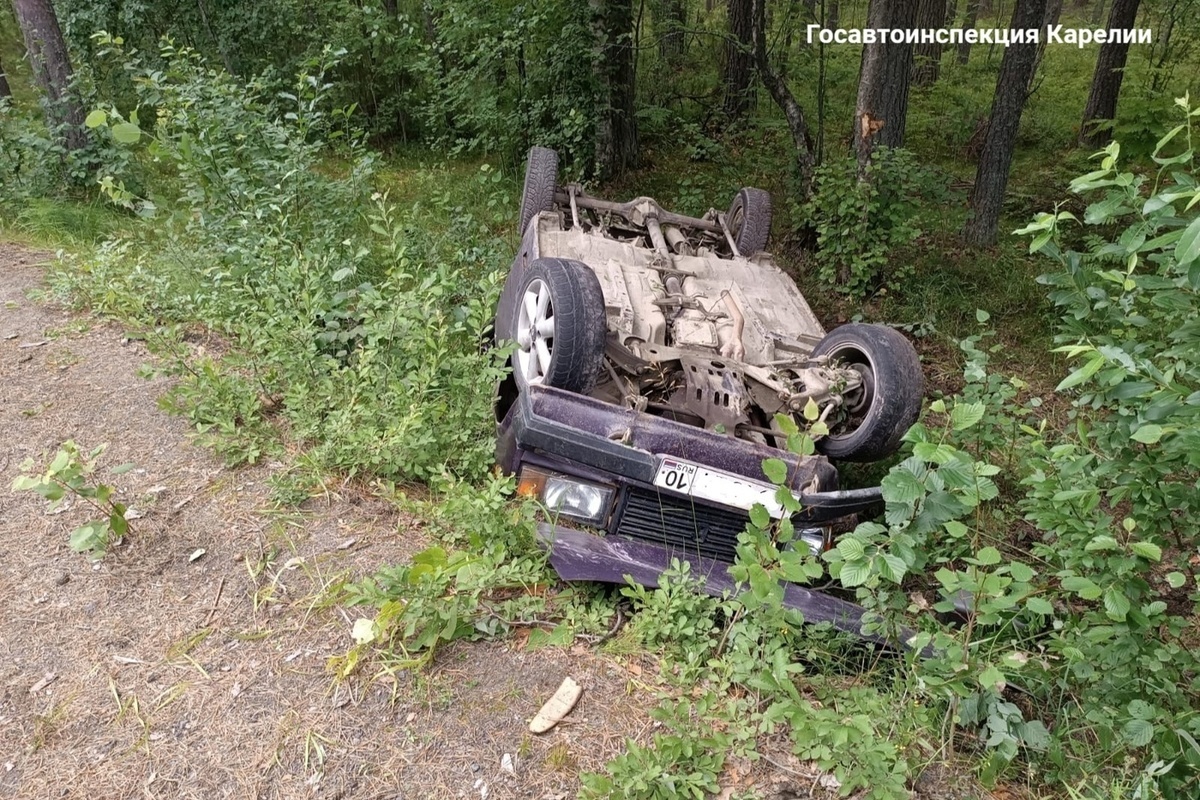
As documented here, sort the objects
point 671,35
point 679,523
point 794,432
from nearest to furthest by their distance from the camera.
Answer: point 794,432
point 679,523
point 671,35

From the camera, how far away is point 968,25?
16.9 m

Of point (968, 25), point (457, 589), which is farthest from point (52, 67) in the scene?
point (968, 25)

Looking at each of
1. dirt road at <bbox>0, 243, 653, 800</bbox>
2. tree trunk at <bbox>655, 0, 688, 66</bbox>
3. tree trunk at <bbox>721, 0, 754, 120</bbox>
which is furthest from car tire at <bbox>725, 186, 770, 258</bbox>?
tree trunk at <bbox>721, 0, 754, 120</bbox>

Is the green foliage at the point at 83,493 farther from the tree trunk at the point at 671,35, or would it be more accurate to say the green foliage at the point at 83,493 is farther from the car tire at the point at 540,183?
the tree trunk at the point at 671,35

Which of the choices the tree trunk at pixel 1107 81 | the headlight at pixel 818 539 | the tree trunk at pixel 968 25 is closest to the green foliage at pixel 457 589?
the headlight at pixel 818 539

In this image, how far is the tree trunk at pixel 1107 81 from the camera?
32.7ft

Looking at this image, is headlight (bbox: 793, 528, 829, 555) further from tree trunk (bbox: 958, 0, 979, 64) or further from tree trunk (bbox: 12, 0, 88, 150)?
tree trunk (bbox: 958, 0, 979, 64)

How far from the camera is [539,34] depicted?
320 inches

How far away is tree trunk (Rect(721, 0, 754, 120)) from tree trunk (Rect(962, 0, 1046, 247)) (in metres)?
3.35

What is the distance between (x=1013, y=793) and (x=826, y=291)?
17.3 feet

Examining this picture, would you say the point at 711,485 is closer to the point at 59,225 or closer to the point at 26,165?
the point at 59,225

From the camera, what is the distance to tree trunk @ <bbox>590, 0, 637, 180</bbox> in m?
8.05

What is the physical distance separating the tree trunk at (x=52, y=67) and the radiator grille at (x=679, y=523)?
25.3 feet

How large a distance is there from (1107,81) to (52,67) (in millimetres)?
13269
